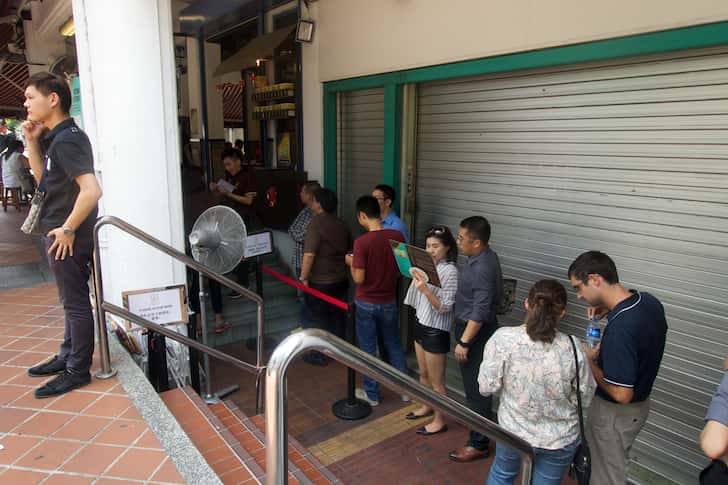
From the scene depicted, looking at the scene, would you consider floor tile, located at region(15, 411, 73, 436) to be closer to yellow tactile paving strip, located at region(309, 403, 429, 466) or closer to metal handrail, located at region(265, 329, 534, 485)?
yellow tactile paving strip, located at region(309, 403, 429, 466)

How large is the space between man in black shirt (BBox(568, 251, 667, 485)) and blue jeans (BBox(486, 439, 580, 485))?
27cm

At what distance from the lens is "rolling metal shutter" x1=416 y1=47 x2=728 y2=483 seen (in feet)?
10.7

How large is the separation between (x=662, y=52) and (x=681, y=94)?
315mm

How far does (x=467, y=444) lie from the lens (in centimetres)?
416

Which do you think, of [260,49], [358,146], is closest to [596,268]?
Result: [358,146]

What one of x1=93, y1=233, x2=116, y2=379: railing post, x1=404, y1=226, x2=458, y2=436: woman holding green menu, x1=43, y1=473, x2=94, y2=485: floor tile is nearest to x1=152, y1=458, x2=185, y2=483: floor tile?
x1=43, y1=473, x2=94, y2=485: floor tile

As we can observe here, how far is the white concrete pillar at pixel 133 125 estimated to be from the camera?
412cm

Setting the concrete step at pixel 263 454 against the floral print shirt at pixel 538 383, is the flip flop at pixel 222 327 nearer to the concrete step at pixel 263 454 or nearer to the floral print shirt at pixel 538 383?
the concrete step at pixel 263 454

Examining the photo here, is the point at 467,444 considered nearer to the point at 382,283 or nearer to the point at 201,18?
the point at 382,283

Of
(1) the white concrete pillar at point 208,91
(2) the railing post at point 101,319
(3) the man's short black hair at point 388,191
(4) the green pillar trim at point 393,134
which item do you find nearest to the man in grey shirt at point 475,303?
(3) the man's short black hair at point 388,191

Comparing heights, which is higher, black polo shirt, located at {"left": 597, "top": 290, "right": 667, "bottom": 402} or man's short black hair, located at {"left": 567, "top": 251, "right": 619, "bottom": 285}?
man's short black hair, located at {"left": 567, "top": 251, "right": 619, "bottom": 285}

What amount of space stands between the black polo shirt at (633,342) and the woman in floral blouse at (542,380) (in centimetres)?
16

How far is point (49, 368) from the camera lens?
346 cm

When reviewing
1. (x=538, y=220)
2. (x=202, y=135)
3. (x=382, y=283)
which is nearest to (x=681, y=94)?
(x=538, y=220)
